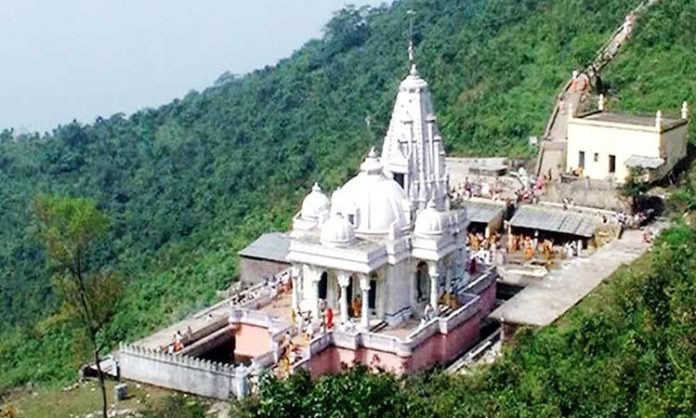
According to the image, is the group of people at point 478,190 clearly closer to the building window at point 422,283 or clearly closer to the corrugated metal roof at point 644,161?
the corrugated metal roof at point 644,161

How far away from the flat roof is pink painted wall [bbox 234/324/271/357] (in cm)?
1431

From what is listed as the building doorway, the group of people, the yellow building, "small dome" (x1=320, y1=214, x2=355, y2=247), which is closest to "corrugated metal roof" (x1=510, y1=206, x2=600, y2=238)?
the group of people

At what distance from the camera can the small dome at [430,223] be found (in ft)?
98.4

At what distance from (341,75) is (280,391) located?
52288mm

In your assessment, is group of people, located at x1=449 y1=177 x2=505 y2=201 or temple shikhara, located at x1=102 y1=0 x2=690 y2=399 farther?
group of people, located at x1=449 y1=177 x2=505 y2=201

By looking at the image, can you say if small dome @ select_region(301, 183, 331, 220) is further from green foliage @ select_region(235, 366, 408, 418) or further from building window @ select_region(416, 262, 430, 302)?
green foliage @ select_region(235, 366, 408, 418)

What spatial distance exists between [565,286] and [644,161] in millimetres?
8519

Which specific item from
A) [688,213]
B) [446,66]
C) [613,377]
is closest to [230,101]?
[446,66]

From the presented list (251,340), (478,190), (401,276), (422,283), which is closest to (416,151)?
(422,283)

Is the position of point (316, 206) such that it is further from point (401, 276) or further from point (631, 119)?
point (631, 119)

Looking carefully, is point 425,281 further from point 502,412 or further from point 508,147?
point 508,147

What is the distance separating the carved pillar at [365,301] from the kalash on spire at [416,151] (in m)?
3.36

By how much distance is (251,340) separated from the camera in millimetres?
30703

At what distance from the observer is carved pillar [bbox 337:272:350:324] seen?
29328mm
